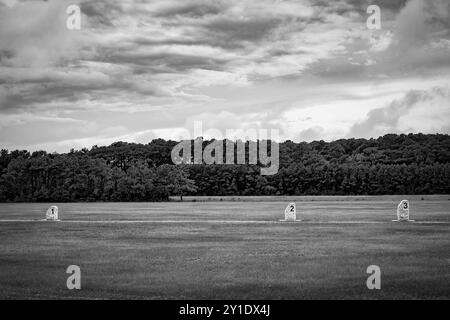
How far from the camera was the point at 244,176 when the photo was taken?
5212 inches

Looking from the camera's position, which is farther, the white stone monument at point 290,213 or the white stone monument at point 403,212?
the white stone monument at point 290,213

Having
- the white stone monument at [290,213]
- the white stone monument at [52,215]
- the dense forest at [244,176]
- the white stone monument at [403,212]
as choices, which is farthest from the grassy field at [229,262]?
the dense forest at [244,176]

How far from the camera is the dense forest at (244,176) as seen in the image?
116m

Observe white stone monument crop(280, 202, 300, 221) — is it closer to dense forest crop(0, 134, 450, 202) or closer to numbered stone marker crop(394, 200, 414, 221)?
numbered stone marker crop(394, 200, 414, 221)

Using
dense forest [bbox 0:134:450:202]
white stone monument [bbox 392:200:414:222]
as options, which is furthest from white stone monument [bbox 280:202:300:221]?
dense forest [bbox 0:134:450:202]

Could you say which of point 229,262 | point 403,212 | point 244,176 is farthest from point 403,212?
point 244,176

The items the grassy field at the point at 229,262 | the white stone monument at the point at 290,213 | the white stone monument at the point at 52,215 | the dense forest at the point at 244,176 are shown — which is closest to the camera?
the grassy field at the point at 229,262

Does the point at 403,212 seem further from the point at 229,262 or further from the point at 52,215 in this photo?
the point at 52,215

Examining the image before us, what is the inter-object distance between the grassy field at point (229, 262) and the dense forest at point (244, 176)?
79797 mm

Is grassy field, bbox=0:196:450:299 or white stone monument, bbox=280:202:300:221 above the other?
white stone monument, bbox=280:202:300:221

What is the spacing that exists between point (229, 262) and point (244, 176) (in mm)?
110496

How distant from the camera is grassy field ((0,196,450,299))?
53.9 feet

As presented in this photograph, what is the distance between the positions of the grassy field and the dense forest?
79.8m

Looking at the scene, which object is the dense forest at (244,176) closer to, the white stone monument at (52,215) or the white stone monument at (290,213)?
the white stone monument at (52,215)
